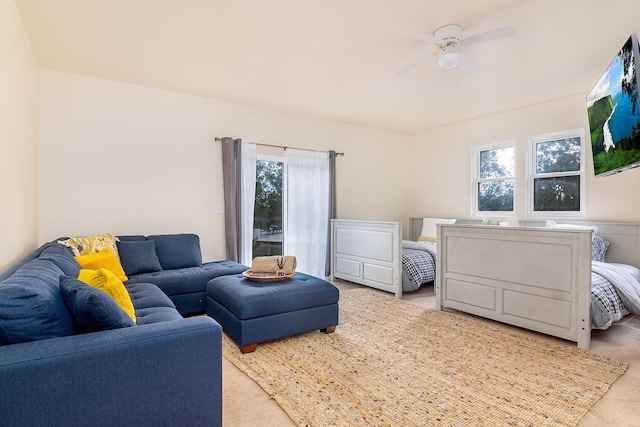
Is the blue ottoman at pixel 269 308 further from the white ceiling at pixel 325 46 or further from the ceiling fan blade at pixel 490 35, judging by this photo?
the ceiling fan blade at pixel 490 35

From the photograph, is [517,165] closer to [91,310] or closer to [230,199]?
[230,199]

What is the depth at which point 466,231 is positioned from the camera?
138 inches

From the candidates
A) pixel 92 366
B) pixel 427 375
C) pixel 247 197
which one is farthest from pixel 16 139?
pixel 427 375

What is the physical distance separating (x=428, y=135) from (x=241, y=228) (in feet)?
12.3

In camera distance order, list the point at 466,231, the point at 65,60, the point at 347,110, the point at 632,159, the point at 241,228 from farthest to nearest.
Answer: the point at 347,110 → the point at 241,228 → the point at 466,231 → the point at 65,60 → the point at 632,159

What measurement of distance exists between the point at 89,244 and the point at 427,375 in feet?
10.0

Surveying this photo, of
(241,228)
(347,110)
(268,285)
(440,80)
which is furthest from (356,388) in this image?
(347,110)

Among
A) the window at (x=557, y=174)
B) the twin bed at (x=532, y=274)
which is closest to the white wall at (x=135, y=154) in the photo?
the twin bed at (x=532, y=274)

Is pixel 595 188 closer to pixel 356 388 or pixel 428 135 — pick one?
pixel 428 135

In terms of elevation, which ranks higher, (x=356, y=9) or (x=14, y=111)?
(x=356, y=9)

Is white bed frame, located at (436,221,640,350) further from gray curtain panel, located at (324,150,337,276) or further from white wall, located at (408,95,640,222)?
gray curtain panel, located at (324,150,337,276)

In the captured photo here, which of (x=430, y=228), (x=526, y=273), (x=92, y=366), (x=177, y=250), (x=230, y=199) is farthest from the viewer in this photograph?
(x=430, y=228)

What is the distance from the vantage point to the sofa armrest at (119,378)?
1.11 meters

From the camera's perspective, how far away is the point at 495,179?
5.22m
